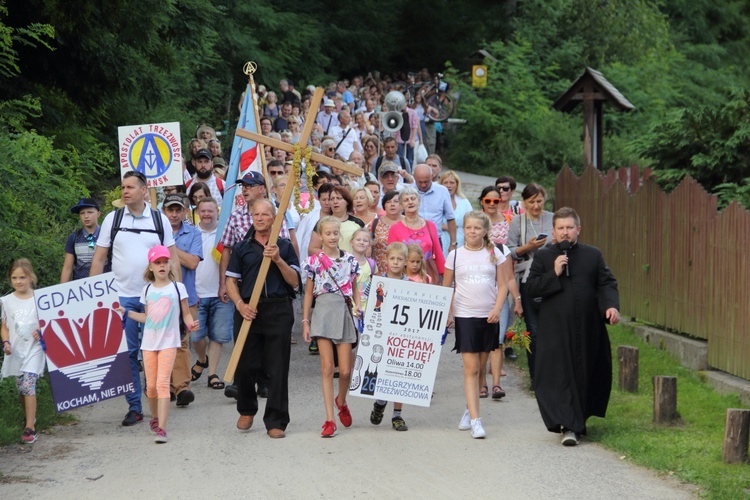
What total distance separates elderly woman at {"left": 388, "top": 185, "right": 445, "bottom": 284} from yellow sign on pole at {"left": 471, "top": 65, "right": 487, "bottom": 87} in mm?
24098

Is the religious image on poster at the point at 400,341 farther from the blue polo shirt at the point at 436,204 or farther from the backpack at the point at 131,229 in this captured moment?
the blue polo shirt at the point at 436,204

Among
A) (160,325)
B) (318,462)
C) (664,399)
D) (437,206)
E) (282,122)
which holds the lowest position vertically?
(318,462)

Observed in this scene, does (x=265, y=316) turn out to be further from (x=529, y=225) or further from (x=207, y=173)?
(x=207, y=173)

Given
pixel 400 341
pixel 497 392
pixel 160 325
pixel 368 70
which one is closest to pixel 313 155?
pixel 400 341

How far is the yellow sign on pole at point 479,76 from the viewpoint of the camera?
3534 centimetres

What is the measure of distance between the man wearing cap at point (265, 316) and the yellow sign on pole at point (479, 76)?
26.2m

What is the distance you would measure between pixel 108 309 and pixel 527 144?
78.2 ft

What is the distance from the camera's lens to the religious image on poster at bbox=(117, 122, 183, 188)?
43.7 feet

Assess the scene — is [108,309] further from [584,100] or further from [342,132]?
[342,132]

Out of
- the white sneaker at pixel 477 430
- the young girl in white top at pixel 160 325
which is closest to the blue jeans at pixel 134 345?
the young girl in white top at pixel 160 325

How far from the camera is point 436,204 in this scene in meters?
13.5

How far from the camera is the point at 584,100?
20391mm

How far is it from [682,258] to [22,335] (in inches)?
276

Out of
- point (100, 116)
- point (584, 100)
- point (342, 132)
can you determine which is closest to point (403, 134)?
point (342, 132)
